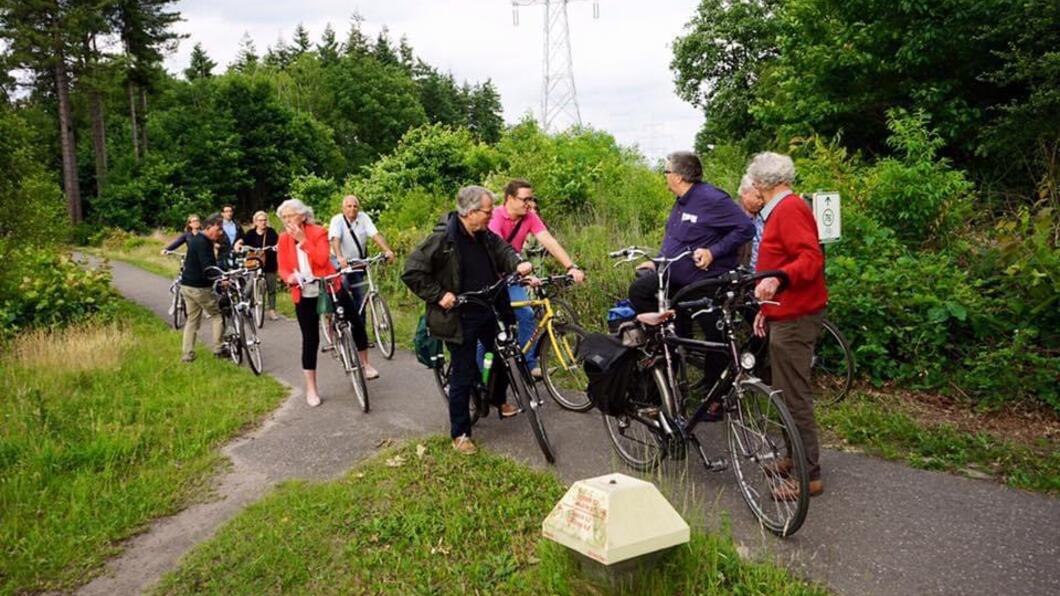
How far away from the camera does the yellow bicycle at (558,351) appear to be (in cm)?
632

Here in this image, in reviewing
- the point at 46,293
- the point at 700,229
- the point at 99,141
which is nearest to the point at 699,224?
the point at 700,229

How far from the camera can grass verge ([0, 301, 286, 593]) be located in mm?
4797

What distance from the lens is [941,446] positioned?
5.07 m

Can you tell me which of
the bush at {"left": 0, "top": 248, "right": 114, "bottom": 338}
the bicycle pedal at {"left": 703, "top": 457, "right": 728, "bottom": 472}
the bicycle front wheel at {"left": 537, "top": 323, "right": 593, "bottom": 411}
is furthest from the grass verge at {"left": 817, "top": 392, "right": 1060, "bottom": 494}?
the bush at {"left": 0, "top": 248, "right": 114, "bottom": 338}

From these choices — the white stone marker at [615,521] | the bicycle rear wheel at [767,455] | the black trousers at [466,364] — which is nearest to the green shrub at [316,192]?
the black trousers at [466,364]

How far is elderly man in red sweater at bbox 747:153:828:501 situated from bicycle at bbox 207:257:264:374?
6.73 m

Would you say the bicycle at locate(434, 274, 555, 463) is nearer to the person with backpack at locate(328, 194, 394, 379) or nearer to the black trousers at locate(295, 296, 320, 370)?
the black trousers at locate(295, 296, 320, 370)

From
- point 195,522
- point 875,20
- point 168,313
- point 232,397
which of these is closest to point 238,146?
point 168,313

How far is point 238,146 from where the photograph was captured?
48.7m

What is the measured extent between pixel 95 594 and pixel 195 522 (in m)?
0.89

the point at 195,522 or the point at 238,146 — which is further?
Result: the point at 238,146

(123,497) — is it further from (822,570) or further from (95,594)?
(822,570)

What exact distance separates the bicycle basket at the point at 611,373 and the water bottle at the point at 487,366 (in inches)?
48.7

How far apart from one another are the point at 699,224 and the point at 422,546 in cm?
292
